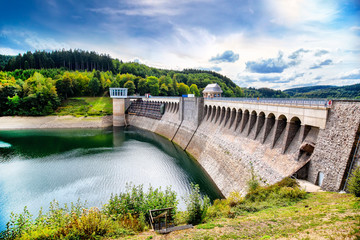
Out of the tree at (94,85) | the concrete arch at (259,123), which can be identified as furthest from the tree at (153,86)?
the concrete arch at (259,123)

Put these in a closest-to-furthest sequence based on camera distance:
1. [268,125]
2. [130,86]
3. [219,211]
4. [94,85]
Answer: [219,211], [268,125], [94,85], [130,86]

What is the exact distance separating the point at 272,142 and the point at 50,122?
70.0 meters

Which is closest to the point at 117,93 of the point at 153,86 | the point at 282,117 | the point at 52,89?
the point at 153,86

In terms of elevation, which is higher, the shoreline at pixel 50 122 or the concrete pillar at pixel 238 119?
the concrete pillar at pixel 238 119

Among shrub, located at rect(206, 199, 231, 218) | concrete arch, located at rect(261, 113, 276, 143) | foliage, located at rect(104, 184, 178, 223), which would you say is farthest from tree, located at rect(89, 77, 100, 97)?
shrub, located at rect(206, 199, 231, 218)

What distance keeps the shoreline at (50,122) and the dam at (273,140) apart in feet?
124

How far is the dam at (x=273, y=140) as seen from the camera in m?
15.4

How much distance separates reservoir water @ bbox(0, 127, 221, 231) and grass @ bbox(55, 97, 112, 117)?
21.6 m

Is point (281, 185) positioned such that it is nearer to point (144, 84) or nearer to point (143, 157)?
point (143, 157)

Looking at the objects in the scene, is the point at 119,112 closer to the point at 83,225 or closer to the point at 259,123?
the point at 259,123

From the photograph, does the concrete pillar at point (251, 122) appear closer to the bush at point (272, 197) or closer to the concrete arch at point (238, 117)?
the concrete arch at point (238, 117)

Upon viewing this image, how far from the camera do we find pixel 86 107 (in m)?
77.2

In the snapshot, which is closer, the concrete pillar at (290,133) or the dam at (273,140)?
the dam at (273,140)

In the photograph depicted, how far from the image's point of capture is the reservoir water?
2336 centimetres
